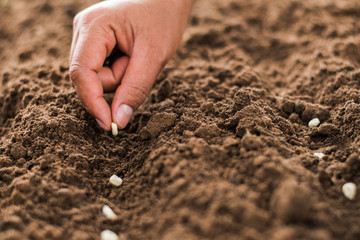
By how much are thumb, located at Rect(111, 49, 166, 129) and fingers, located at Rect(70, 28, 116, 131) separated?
0.16 feet

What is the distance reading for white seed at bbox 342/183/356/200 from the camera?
101cm

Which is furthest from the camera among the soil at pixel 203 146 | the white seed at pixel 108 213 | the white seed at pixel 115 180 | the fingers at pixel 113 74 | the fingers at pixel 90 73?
the fingers at pixel 113 74

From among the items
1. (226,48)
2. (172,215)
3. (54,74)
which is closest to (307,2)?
(226,48)

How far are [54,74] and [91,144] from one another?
0.55m

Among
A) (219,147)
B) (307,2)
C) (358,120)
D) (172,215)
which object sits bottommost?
(172,215)

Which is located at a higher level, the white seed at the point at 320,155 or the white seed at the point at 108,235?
the white seed at the point at 320,155

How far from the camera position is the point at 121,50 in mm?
1483

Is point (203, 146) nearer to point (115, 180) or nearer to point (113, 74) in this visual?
point (115, 180)

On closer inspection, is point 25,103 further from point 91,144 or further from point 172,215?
point 172,215

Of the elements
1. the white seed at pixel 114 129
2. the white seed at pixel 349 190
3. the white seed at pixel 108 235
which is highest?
the white seed at pixel 349 190

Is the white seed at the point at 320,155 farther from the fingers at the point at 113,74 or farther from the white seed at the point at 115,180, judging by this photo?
the fingers at the point at 113,74

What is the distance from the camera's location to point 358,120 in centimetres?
126

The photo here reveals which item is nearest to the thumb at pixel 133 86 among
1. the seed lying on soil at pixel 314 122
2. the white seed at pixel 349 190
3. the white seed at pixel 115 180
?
the white seed at pixel 115 180

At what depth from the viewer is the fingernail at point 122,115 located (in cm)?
133
